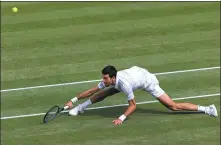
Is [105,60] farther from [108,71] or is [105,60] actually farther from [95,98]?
[108,71]

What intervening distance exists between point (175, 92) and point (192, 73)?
133 centimetres

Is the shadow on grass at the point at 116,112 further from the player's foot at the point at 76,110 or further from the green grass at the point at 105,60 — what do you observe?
the player's foot at the point at 76,110

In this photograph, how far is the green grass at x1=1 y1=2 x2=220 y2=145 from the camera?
42.6ft

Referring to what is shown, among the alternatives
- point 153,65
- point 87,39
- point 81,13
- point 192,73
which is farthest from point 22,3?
point 192,73

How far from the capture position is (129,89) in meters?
12.6

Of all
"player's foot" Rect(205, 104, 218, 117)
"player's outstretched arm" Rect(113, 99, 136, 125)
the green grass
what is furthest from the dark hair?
"player's foot" Rect(205, 104, 218, 117)

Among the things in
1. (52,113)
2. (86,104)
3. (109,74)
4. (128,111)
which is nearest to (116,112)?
(86,104)

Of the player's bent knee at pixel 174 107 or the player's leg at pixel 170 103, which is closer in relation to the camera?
the player's leg at pixel 170 103

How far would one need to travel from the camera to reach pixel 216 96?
47.5ft

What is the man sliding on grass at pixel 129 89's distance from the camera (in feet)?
41.1

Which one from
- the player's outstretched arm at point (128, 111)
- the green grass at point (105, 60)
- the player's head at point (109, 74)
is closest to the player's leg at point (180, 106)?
the green grass at point (105, 60)

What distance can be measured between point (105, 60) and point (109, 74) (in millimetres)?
4526

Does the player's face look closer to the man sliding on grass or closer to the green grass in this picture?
the man sliding on grass

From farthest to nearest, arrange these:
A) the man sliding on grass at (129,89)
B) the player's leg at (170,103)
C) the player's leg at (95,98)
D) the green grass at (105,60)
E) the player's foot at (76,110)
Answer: the player's foot at (76,110) → the player's leg at (95,98) → the player's leg at (170,103) → the green grass at (105,60) → the man sliding on grass at (129,89)
